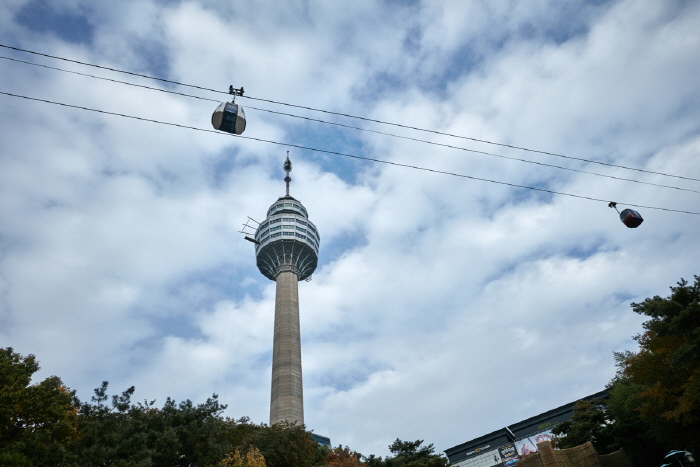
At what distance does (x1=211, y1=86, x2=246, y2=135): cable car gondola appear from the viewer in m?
16.8

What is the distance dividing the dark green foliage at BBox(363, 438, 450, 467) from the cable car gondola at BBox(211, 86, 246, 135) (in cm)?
3495

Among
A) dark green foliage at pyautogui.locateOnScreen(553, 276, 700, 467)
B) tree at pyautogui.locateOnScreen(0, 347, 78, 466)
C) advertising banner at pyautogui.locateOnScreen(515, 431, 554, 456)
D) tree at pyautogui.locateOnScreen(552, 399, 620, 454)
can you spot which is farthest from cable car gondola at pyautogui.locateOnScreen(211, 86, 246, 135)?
advertising banner at pyautogui.locateOnScreen(515, 431, 554, 456)

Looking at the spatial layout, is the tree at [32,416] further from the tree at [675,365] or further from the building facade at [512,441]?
the building facade at [512,441]

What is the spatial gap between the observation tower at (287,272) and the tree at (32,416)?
144 feet

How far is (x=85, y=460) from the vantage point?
24031mm

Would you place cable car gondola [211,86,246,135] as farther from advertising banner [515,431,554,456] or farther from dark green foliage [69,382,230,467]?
advertising banner [515,431,554,456]

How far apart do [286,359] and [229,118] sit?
61.6 m

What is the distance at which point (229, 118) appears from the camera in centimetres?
1694

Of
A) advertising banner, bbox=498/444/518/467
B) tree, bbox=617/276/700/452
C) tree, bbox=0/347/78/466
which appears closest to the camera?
tree, bbox=0/347/78/466

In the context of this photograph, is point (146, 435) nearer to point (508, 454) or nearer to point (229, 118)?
point (229, 118)

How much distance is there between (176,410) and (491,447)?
52844 mm

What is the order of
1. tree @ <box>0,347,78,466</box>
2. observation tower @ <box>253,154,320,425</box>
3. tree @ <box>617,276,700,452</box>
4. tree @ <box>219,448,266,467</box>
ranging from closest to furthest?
tree @ <box>0,347,78,466</box> → tree @ <box>617,276,700,452</box> → tree @ <box>219,448,266,467</box> → observation tower @ <box>253,154,320,425</box>

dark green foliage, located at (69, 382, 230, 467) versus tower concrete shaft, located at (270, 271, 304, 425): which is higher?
tower concrete shaft, located at (270, 271, 304, 425)

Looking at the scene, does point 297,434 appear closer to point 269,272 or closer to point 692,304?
point 692,304
